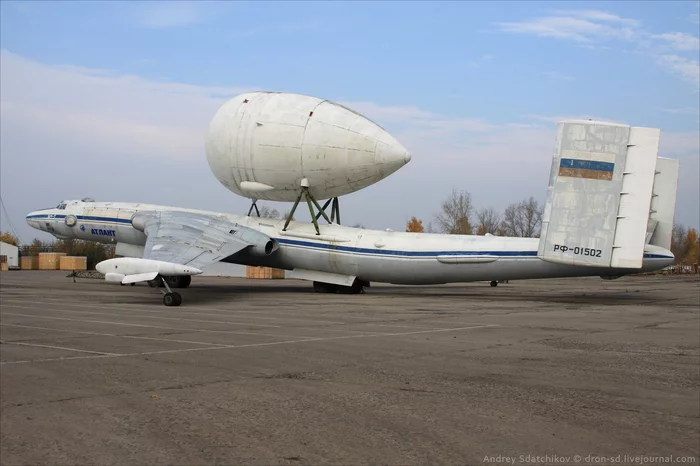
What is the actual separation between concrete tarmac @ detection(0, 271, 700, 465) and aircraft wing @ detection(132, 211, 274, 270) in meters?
7.84

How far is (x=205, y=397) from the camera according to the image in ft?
24.9

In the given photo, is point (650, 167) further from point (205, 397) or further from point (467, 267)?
point (205, 397)

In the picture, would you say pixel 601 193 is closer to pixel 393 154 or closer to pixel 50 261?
pixel 393 154

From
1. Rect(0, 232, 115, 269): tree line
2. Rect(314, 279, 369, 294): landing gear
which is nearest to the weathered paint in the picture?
Rect(314, 279, 369, 294): landing gear

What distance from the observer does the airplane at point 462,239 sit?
2208cm

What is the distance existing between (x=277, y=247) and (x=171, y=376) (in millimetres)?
21629

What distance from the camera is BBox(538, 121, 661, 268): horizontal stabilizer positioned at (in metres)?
22.0

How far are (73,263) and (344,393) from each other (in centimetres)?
6086

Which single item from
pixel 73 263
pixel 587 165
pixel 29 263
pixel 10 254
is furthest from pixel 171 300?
pixel 10 254

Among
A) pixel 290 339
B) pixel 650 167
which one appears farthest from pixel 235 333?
pixel 650 167

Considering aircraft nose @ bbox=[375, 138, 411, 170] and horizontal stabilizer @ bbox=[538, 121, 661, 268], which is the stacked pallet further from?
horizontal stabilizer @ bbox=[538, 121, 661, 268]

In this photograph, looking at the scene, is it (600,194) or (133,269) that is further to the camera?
(600,194)

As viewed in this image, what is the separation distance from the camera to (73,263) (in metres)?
63.4

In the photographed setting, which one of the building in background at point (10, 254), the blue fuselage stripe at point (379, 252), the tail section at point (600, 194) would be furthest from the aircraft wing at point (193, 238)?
the building in background at point (10, 254)
